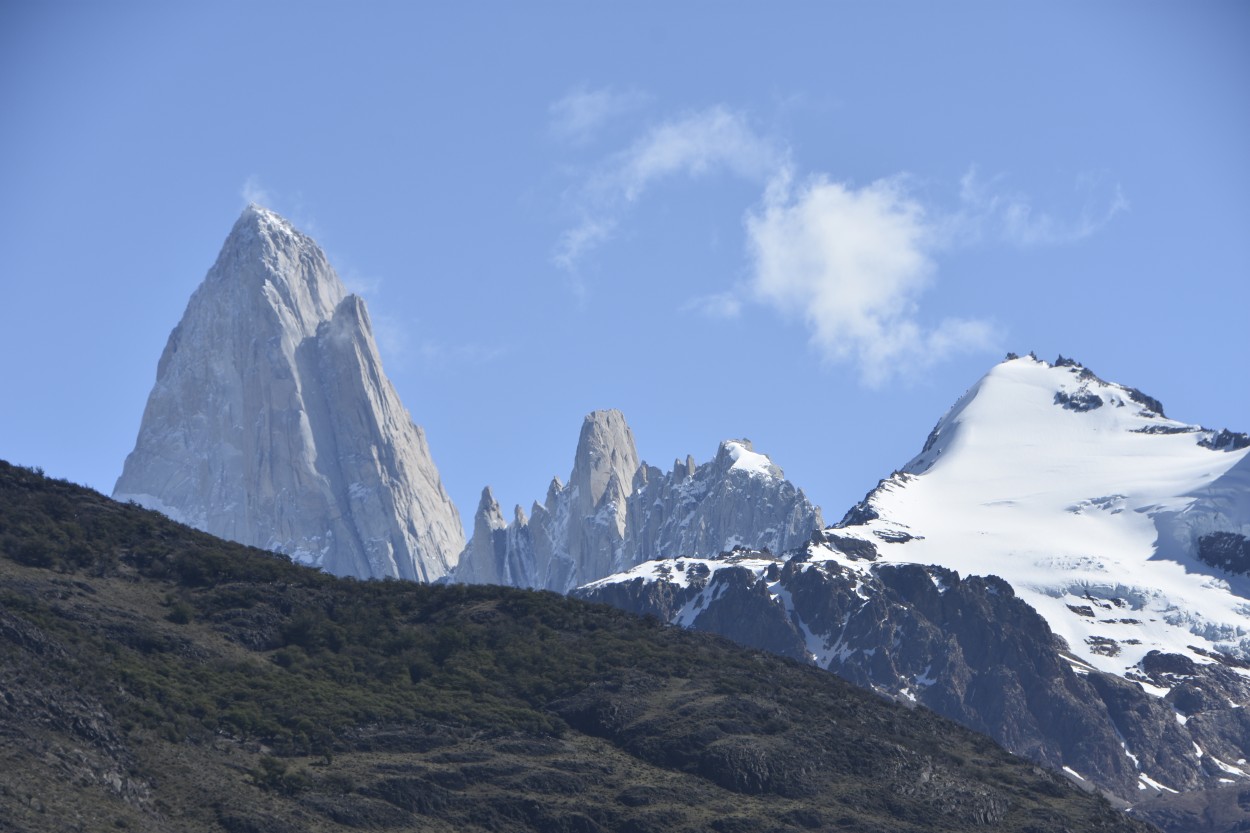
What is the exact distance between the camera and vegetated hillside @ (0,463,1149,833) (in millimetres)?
87125

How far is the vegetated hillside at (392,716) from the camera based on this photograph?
286 ft

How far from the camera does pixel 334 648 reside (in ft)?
376

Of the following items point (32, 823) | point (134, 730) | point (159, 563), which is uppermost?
point (159, 563)

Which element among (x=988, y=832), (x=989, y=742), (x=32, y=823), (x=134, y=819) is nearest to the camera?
(x=32, y=823)

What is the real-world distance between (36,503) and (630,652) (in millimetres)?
35591

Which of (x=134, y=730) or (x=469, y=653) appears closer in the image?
(x=134, y=730)

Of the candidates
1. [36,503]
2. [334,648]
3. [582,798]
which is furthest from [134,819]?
[36,503]

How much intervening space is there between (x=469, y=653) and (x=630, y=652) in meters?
10.1

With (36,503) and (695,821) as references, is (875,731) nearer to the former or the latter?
(695,821)

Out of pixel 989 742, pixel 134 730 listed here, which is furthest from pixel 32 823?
pixel 989 742

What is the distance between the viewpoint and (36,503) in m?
120

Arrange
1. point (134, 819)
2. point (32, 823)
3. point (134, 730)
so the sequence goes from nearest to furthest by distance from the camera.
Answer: point (32, 823), point (134, 819), point (134, 730)

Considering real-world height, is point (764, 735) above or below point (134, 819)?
above

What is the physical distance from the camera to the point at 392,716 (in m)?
103
